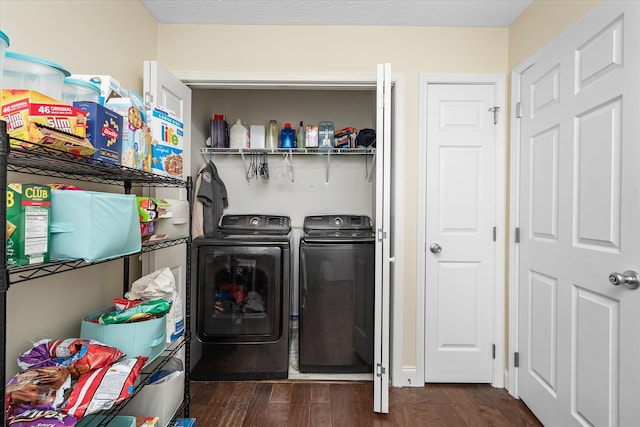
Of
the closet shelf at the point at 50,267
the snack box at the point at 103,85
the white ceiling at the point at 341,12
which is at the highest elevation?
the white ceiling at the point at 341,12

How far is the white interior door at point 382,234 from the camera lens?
73.4 inches

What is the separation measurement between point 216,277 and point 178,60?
4.90 feet

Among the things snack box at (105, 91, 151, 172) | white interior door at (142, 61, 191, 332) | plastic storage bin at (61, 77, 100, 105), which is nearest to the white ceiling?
white interior door at (142, 61, 191, 332)

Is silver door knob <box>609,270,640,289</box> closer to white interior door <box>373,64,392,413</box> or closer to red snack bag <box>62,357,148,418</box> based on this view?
white interior door <box>373,64,392,413</box>

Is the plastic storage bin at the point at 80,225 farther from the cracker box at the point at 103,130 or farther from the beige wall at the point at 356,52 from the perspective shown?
the beige wall at the point at 356,52

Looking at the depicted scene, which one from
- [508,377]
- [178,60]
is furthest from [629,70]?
[178,60]

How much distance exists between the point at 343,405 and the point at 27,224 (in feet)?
6.13

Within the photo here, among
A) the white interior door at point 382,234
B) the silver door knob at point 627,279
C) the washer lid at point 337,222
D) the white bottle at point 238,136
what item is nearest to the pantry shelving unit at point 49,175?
the white interior door at point 382,234

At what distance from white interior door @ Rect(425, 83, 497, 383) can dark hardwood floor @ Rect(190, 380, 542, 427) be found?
7.0 inches

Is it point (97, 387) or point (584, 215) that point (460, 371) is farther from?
point (97, 387)

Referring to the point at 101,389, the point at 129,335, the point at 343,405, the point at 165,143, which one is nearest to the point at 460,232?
the point at 343,405

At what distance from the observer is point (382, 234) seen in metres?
1.90

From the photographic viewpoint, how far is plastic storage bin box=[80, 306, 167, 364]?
1253 mm

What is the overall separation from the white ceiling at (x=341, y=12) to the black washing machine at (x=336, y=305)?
1.45 m
